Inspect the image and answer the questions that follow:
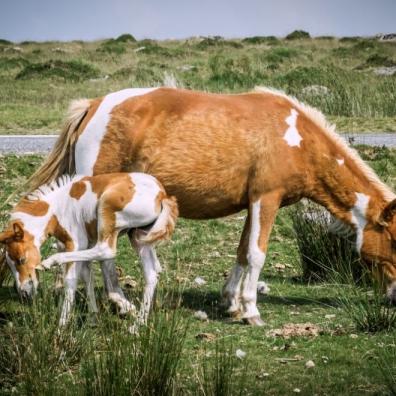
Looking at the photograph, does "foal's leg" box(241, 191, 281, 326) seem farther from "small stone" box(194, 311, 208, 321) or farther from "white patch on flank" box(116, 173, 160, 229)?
"white patch on flank" box(116, 173, 160, 229)

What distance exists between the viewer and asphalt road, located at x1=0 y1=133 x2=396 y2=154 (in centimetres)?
1524

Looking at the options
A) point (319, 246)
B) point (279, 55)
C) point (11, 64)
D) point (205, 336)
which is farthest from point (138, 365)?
point (279, 55)

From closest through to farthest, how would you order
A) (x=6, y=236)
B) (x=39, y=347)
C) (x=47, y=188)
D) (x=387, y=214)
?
1. (x=39, y=347)
2. (x=6, y=236)
3. (x=47, y=188)
4. (x=387, y=214)

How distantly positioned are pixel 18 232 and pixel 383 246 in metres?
3.60

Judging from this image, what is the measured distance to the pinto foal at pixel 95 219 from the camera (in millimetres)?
7691

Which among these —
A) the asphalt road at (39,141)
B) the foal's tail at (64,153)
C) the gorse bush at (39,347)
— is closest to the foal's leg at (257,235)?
the foal's tail at (64,153)

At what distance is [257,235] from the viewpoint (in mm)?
8562

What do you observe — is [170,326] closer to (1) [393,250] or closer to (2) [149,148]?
(2) [149,148]

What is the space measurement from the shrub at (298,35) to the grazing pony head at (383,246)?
201ft

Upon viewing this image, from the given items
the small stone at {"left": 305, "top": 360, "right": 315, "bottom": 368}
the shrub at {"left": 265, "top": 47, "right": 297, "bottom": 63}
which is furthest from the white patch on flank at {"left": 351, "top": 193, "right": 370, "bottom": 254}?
the shrub at {"left": 265, "top": 47, "right": 297, "bottom": 63}

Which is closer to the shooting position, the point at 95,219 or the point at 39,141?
the point at 95,219

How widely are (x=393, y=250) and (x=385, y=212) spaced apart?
0.39m

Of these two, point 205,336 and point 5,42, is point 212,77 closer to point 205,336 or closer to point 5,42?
point 205,336

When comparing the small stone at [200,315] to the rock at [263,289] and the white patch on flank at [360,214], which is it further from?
the white patch on flank at [360,214]
